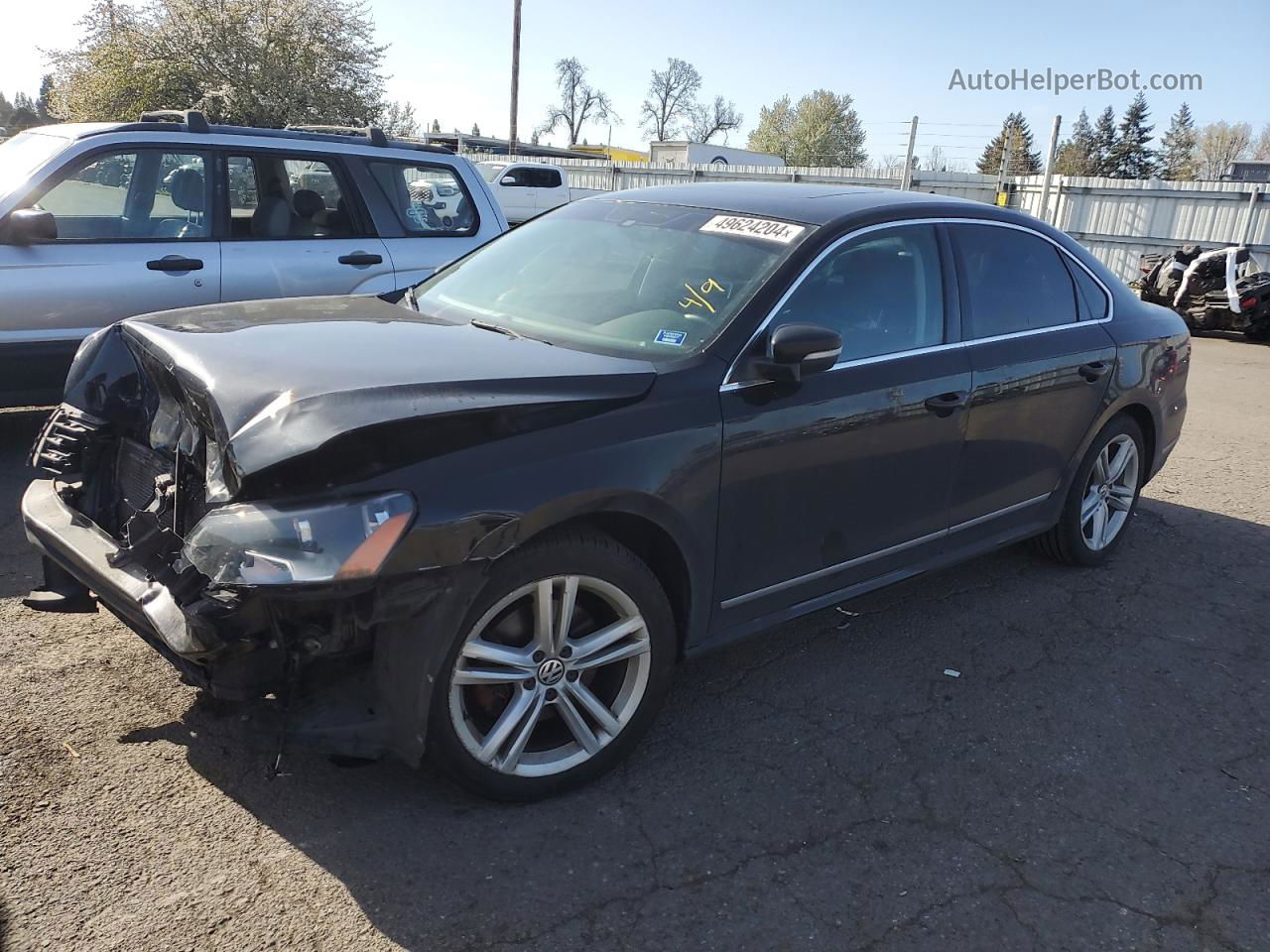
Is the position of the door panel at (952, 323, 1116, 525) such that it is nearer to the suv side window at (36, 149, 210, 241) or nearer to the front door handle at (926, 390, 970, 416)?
the front door handle at (926, 390, 970, 416)

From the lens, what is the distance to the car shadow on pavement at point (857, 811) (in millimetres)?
2424

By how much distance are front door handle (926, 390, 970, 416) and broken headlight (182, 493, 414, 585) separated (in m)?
2.12

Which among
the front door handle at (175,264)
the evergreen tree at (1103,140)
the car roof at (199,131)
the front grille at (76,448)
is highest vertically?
the evergreen tree at (1103,140)

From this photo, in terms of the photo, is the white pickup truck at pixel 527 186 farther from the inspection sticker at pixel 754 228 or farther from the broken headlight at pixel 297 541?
the broken headlight at pixel 297 541

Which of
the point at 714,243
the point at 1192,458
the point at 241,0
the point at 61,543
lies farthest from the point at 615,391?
the point at 241,0

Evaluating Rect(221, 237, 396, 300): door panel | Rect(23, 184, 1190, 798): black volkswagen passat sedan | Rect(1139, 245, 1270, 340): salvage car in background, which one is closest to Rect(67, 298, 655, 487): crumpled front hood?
Rect(23, 184, 1190, 798): black volkswagen passat sedan

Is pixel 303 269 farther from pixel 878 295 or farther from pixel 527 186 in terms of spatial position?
pixel 527 186

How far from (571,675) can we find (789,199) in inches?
80.0

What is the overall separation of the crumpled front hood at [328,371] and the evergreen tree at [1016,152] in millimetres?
68208

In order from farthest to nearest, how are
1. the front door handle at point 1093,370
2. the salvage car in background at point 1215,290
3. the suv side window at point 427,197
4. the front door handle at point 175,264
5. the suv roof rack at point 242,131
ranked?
the salvage car in background at point 1215,290, the suv side window at point 427,197, the suv roof rack at point 242,131, the front door handle at point 175,264, the front door handle at point 1093,370

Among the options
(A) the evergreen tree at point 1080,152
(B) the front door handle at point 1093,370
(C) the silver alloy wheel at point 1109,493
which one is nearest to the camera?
(B) the front door handle at point 1093,370

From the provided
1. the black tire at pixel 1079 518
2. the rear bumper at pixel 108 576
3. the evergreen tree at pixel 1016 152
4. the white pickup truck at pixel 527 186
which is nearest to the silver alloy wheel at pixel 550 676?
the rear bumper at pixel 108 576

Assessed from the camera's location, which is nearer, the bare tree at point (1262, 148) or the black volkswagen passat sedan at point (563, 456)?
the black volkswagen passat sedan at point (563, 456)

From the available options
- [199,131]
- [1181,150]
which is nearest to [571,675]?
[199,131]
